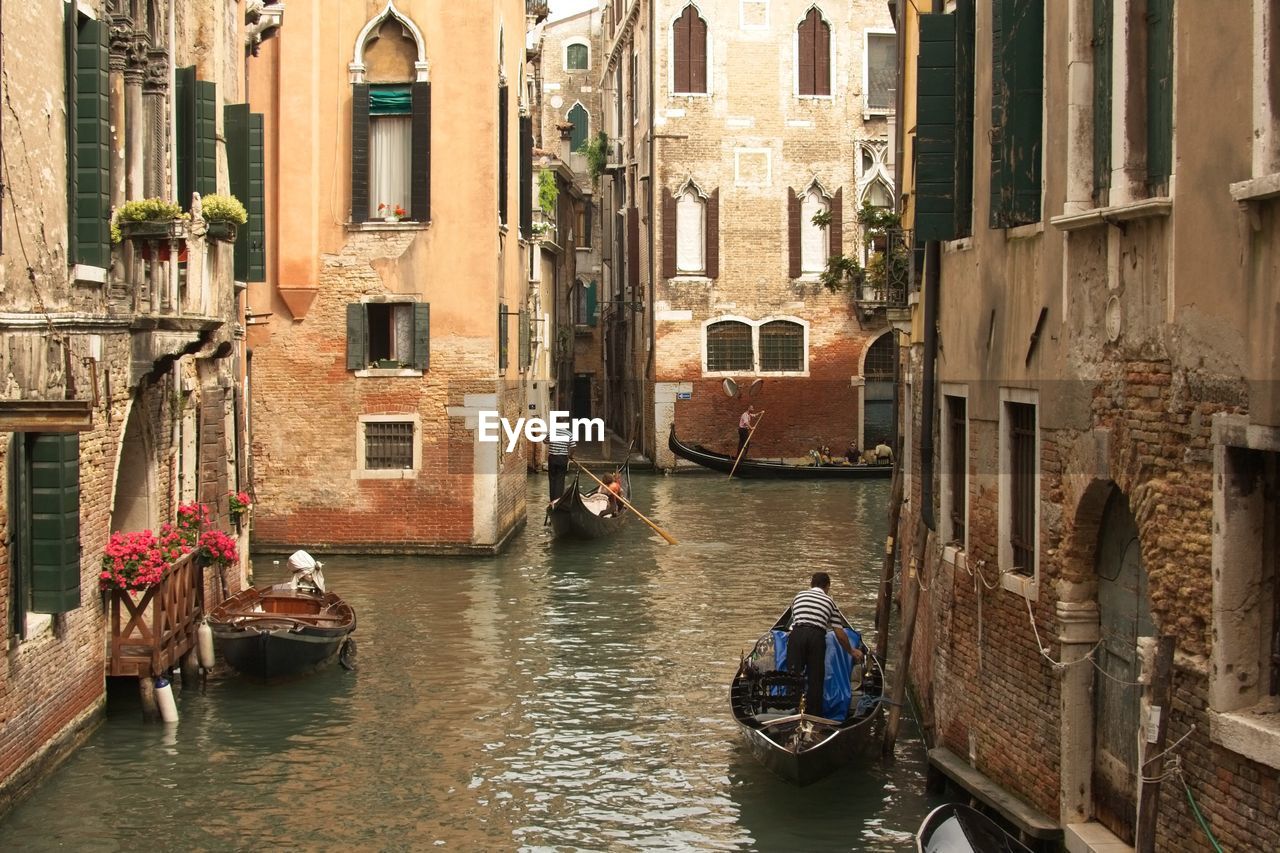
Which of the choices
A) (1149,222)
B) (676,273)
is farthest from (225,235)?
(676,273)

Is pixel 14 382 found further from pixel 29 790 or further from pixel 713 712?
pixel 713 712

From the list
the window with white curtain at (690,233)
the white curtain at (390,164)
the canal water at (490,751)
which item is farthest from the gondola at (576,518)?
the window with white curtain at (690,233)

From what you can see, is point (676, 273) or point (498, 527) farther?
point (676, 273)

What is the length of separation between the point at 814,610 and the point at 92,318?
431 centimetres

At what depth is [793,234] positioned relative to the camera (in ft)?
94.6

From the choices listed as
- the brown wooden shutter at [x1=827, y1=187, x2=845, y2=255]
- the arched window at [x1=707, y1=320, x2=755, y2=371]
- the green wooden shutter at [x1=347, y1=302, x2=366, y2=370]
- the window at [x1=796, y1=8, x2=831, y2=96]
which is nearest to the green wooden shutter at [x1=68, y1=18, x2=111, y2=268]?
the green wooden shutter at [x1=347, y1=302, x2=366, y2=370]

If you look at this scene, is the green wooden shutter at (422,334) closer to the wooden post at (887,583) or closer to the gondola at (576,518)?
the gondola at (576,518)

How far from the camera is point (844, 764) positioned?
913 centimetres

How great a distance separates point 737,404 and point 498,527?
433 inches

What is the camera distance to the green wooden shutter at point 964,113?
8.39 metres

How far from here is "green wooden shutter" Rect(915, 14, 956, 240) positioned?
8.52 meters

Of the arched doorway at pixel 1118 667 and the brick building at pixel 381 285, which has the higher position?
the brick building at pixel 381 285

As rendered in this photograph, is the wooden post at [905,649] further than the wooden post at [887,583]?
No

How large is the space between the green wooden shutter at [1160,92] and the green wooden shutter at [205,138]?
23.8ft
